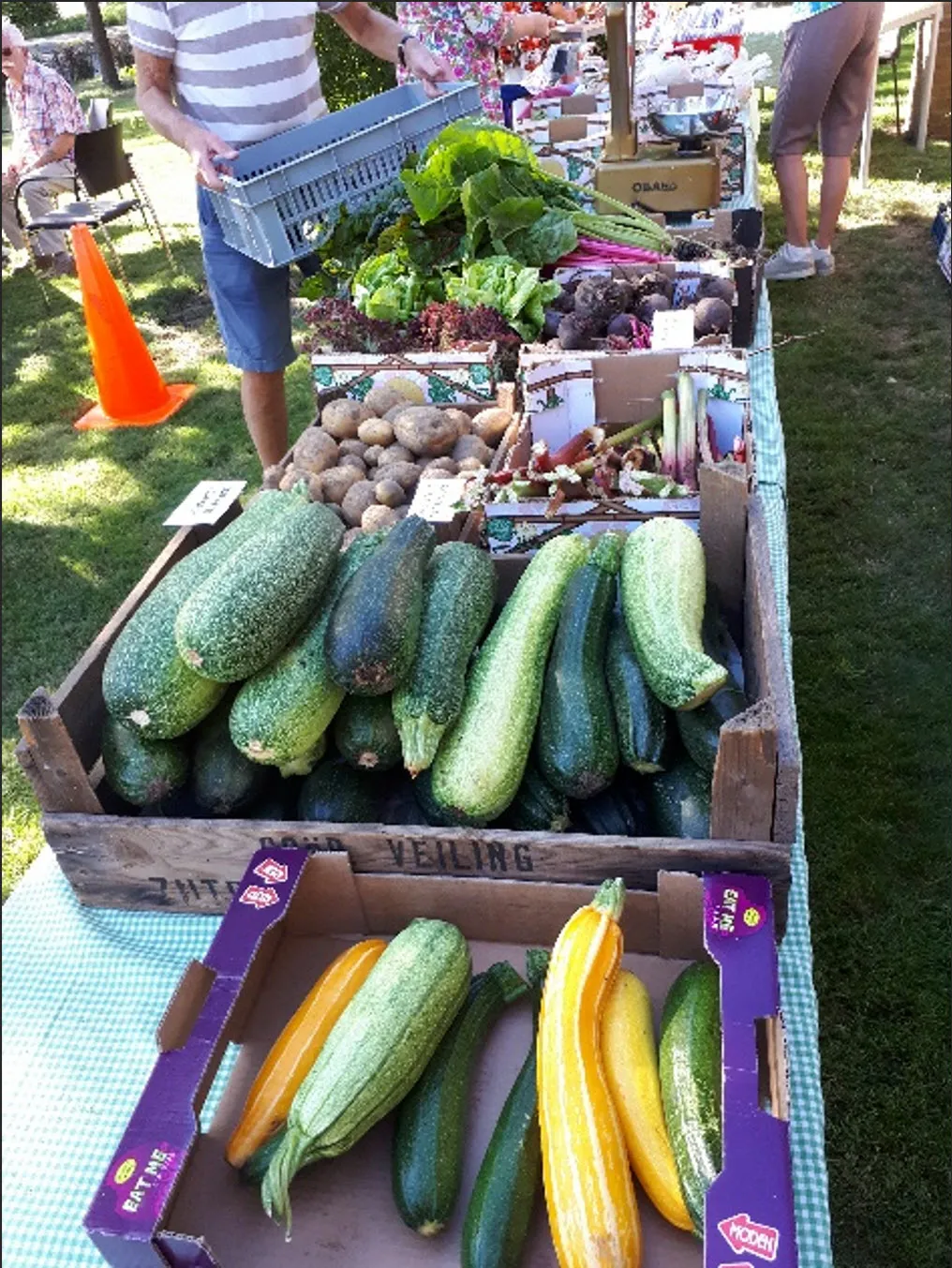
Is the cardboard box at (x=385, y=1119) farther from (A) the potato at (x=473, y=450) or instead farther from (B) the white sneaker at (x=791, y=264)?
(B) the white sneaker at (x=791, y=264)

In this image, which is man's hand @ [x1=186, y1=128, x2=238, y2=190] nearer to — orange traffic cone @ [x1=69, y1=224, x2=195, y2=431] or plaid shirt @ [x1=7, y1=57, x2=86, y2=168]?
orange traffic cone @ [x1=69, y1=224, x2=195, y2=431]

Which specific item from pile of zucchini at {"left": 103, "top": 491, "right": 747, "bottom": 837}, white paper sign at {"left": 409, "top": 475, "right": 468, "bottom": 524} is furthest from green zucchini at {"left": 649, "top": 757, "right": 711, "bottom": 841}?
white paper sign at {"left": 409, "top": 475, "right": 468, "bottom": 524}

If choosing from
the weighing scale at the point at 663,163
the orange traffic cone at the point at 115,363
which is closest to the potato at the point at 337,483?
the weighing scale at the point at 663,163

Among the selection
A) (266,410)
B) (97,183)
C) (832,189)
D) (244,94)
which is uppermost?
(244,94)

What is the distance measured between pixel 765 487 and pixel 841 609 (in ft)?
4.59

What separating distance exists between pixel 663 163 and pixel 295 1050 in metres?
3.82

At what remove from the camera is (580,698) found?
174cm

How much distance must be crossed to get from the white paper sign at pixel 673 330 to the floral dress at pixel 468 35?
3.49 m

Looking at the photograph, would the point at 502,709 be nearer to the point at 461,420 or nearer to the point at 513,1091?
A: the point at 513,1091

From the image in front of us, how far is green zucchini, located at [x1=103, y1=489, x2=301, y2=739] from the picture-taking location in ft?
5.60

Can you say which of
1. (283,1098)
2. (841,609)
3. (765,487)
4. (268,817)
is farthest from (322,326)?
(283,1098)

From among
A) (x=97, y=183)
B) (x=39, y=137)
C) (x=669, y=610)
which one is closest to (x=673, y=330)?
(x=669, y=610)

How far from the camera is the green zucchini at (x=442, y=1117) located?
126cm

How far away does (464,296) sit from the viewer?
3230mm
